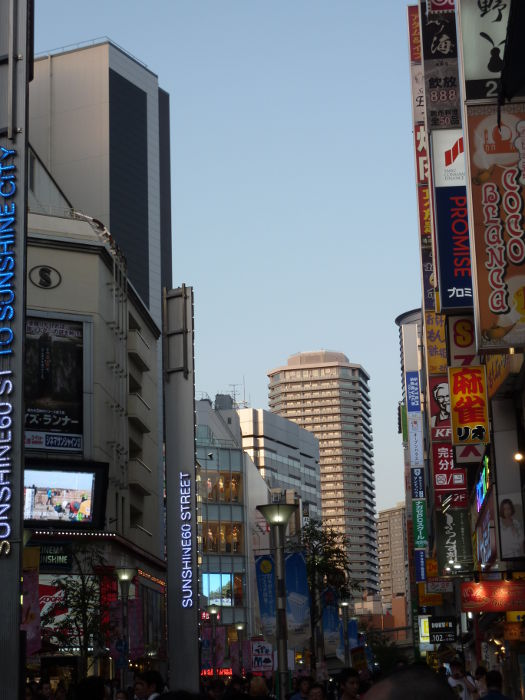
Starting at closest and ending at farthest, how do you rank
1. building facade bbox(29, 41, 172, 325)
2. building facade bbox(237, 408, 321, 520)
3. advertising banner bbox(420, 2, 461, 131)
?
advertising banner bbox(420, 2, 461, 131) → building facade bbox(29, 41, 172, 325) → building facade bbox(237, 408, 321, 520)

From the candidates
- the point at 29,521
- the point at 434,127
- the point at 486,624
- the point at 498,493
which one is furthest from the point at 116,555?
the point at 498,493

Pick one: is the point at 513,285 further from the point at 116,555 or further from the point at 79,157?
the point at 79,157

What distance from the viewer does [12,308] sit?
867 inches

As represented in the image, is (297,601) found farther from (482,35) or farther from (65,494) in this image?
(65,494)

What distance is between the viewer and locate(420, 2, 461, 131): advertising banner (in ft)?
108

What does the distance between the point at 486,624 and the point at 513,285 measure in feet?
96.0

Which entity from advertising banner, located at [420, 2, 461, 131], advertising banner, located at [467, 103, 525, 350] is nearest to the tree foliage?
advertising banner, located at [420, 2, 461, 131]

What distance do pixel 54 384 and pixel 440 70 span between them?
33941 mm

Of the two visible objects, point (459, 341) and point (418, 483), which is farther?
point (418, 483)

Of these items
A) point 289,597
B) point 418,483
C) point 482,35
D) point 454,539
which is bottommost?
point 289,597

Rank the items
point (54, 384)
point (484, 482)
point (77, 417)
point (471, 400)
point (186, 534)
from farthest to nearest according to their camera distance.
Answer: point (77, 417) → point (54, 384) → point (186, 534) → point (484, 482) → point (471, 400)

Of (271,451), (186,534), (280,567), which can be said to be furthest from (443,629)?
(271,451)

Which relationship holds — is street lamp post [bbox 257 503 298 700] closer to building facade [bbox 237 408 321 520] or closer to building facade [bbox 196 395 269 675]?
building facade [bbox 196 395 269 675]

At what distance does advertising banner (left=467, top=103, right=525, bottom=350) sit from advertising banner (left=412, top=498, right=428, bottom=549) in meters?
67.7
